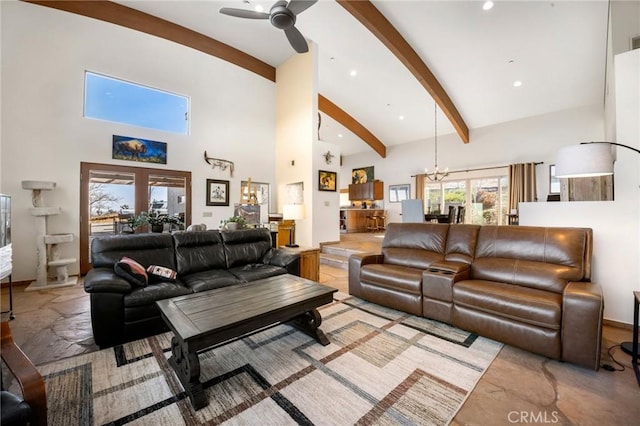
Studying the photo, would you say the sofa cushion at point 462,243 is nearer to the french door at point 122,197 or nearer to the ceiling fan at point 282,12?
the ceiling fan at point 282,12

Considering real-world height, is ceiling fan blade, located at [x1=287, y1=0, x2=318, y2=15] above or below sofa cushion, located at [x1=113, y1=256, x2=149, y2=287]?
above

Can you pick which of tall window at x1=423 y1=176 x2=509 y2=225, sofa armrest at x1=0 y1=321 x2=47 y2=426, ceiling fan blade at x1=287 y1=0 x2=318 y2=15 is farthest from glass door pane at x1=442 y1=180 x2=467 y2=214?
sofa armrest at x1=0 y1=321 x2=47 y2=426

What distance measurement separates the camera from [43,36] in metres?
4.41

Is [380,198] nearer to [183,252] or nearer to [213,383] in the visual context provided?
[183,252]

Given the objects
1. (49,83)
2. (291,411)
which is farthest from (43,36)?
(291,411)

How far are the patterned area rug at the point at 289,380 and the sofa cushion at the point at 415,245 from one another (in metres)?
0.91

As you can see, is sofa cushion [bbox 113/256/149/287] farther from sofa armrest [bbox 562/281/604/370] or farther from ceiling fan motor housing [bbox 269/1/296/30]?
sofa armrest [bbox 562/281/604/370]

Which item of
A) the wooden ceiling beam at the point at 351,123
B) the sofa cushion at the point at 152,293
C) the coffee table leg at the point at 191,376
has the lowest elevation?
the coffee table leg at the point at 191,376

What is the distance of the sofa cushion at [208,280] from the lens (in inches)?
107

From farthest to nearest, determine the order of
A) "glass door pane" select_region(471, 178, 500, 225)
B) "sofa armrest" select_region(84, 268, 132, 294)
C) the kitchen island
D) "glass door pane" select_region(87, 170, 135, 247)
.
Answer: the kitchen island, "glass door pane" select_region(471, 178, 500, 225), "glass door pane" select_region(87, 170, 135, 247), "sofa armrest" select_region(84, 268, 132, 294)

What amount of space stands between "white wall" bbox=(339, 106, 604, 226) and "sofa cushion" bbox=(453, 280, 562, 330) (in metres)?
6.81

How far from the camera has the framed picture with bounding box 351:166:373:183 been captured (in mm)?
11602

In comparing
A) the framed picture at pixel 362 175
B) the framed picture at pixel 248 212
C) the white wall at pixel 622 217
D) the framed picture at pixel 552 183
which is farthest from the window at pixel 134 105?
the framed picture at pixel 552 183

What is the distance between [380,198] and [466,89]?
5.24 metres
